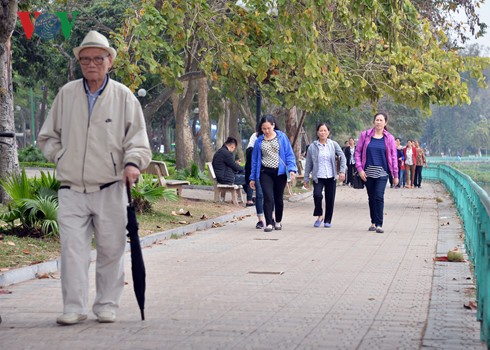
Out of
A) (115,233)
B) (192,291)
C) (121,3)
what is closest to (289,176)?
(192,291)

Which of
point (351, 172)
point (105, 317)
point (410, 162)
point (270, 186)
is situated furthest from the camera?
point (351, 172)

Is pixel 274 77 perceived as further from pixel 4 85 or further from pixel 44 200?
pixel 44 200

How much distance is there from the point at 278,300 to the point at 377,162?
830 cm

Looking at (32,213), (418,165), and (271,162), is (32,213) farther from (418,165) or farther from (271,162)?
(418,165)

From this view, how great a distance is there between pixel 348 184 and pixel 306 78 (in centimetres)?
2258

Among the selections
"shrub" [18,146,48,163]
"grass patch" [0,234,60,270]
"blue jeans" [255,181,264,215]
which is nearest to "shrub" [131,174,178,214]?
"blue jeans" [255,181,264,215]

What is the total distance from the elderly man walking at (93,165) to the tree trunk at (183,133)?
83.9 feet

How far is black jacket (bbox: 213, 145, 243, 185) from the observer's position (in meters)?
23.3

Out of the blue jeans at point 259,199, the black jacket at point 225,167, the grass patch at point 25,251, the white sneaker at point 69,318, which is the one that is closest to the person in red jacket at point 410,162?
the black jacket at point 225,167

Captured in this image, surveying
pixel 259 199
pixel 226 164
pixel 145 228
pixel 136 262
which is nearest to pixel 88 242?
pixel 136 262

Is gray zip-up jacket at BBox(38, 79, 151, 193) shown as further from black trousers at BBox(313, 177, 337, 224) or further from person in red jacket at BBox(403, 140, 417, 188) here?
person in red jacket at BBox(403, 140, 417, 188)

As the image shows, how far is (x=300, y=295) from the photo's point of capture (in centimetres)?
938

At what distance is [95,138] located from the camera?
7555mm

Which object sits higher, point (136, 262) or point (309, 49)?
point (309, 49)
